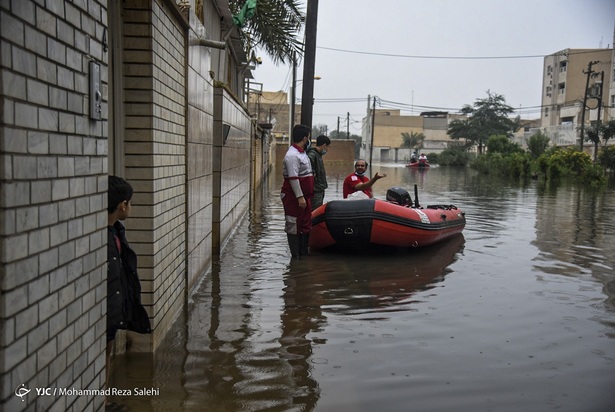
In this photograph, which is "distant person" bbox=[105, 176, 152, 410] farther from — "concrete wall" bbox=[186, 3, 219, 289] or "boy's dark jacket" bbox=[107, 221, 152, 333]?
"concrete wall" bbox=[186, 3, 219, 289]

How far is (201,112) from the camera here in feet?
23.7

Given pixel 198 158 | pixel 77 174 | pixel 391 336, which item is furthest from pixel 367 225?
pixel 77 174

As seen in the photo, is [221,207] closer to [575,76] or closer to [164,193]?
[164,193]

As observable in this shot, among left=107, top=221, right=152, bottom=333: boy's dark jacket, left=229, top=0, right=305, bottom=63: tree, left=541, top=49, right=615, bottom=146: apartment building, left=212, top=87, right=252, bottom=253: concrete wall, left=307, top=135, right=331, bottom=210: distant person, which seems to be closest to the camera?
left=107, top=221, right=152, bottom=333: boy's dark jacket

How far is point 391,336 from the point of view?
18.6ft

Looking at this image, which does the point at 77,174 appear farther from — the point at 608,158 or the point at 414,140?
the point at 414,140

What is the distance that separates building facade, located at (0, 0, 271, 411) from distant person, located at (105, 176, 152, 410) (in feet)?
0.87

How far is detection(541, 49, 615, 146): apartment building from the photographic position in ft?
206

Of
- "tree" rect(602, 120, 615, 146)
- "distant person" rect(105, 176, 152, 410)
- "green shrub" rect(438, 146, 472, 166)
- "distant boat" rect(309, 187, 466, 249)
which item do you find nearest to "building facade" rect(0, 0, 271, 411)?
"distant person" rect(105, 176, 152, 410)

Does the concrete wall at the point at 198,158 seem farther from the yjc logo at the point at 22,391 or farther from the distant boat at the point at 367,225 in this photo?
the yjc logo at the point at 22,391

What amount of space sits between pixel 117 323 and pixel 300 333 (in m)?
2.33

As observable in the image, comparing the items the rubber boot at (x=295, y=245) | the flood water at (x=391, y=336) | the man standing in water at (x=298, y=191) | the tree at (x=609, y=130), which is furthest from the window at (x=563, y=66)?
the rubber boot at (x=295, y=245)

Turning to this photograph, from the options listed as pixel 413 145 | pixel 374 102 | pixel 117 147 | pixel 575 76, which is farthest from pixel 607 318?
pixel 413 145

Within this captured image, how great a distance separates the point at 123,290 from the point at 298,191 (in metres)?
5.31
